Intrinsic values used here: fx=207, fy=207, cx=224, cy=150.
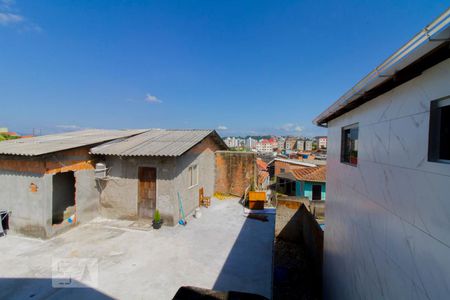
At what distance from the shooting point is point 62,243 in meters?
6.68

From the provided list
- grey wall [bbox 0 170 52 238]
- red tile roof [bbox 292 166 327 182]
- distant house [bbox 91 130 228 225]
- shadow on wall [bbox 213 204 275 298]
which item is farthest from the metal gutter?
red tile roof [bbox 292 166 327 182]

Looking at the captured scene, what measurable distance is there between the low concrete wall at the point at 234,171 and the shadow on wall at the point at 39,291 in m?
8.80

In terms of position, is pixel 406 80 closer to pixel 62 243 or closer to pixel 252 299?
pixel 252 299

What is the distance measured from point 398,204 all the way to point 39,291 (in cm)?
701

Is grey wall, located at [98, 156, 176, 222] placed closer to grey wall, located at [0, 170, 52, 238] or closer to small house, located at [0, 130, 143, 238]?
small house, located at [0, 130, 143, 238]

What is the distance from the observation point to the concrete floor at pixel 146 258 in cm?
477

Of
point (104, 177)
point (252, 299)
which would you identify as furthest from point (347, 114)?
point (104, 177)

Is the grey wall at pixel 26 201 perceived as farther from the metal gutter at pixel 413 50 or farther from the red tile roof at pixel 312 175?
the red tile roof at pixel 312 175

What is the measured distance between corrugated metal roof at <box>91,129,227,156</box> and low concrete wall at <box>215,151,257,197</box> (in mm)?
2498

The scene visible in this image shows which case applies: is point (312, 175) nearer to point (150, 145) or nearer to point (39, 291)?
point (150, 145)

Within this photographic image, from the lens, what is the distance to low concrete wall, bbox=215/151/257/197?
12.3m

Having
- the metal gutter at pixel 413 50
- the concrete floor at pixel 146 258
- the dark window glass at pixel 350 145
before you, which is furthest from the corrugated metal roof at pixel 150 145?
the metal gutter at pixel 413 50

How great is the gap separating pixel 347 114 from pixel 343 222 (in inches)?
89.6

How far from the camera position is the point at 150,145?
29.5 feet
